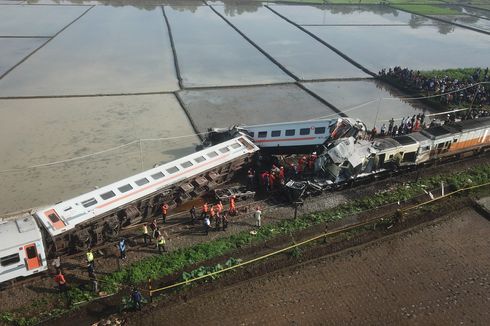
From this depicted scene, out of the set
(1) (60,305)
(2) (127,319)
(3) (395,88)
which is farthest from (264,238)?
(3) (395,88)

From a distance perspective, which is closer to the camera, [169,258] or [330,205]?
[169,258]

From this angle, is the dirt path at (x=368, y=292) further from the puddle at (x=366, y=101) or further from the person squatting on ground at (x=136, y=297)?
the puddle at (x=366, y=101)

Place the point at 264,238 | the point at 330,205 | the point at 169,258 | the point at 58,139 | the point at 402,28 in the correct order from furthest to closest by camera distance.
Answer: the point at 402,28 < the point at 58,139 < the point at 330,205 < the point at 264,238 < the point at 169,258

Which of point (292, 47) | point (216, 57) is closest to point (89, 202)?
point (216, 57)

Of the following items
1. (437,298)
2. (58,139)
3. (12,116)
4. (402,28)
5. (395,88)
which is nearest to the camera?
(437,298)

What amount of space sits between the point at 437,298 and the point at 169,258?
41.7ft

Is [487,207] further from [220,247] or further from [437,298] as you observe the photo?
[220,247]

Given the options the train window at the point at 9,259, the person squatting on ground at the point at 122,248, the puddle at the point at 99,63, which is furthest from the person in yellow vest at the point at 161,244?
the puddle at the point at 99,63

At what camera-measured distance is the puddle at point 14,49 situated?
150 ft

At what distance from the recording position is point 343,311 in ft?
55.7

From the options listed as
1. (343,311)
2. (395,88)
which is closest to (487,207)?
(343,311)

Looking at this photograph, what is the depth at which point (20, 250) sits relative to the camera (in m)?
16.8

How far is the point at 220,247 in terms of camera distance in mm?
20031

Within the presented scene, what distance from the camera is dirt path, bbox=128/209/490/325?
16656 mm
